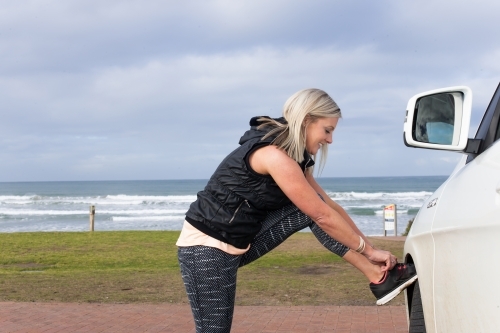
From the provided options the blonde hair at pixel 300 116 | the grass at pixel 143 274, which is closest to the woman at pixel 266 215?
the blonde hair at pixel 300 116

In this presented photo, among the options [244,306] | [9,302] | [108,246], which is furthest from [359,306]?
[108,246]

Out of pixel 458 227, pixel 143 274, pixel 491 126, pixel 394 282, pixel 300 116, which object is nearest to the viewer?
pixel 458 227

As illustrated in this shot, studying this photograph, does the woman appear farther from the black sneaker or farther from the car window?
the car window

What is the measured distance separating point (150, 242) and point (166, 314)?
9.30 metres

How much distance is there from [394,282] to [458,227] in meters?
1.08

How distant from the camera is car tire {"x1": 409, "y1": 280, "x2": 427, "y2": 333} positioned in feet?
9.80

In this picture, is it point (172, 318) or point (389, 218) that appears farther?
point (389, 218)

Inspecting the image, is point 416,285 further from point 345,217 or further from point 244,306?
point 244,306

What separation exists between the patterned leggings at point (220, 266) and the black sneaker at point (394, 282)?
0.26 meters

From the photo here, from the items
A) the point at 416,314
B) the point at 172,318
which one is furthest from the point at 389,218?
the point at 416,314

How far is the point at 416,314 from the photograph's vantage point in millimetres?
3082

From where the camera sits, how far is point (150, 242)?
16.6 metres

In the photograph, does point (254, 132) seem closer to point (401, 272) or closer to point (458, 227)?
point (401, 272)

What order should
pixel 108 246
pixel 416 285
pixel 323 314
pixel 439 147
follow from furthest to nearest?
pixel 108 246 → pixel 323 314 → pixel 416 285 → pixel 439 147
